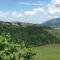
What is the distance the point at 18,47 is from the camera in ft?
253

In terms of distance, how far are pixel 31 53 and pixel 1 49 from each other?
1000 centimetres

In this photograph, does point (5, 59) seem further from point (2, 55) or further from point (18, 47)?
point (18, 47)

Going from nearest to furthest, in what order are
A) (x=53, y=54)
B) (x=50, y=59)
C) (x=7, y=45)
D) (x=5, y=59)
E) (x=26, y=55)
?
1. (x=5, y=59)
2. (x=7, y=45)
3. (x=26, y=55)
4. (x=50, y=59)
5. (x=53, y=54)

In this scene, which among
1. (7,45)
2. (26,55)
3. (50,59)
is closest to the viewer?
(7,45)

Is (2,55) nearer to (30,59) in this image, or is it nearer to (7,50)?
(7,50)

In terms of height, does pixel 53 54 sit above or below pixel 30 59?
below

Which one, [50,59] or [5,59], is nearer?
[5,59]

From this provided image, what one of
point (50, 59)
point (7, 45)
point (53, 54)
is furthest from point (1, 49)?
point (53, 54)

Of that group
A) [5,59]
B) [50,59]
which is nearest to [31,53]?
[5,59]

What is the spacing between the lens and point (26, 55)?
75562 mm

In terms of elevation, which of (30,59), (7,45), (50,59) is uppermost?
(7,45)

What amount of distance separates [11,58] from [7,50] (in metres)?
2.49

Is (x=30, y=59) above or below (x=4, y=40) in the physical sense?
below

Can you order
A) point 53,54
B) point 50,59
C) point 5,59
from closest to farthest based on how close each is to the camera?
point 5,59 < point 50,59 < point 53,54
